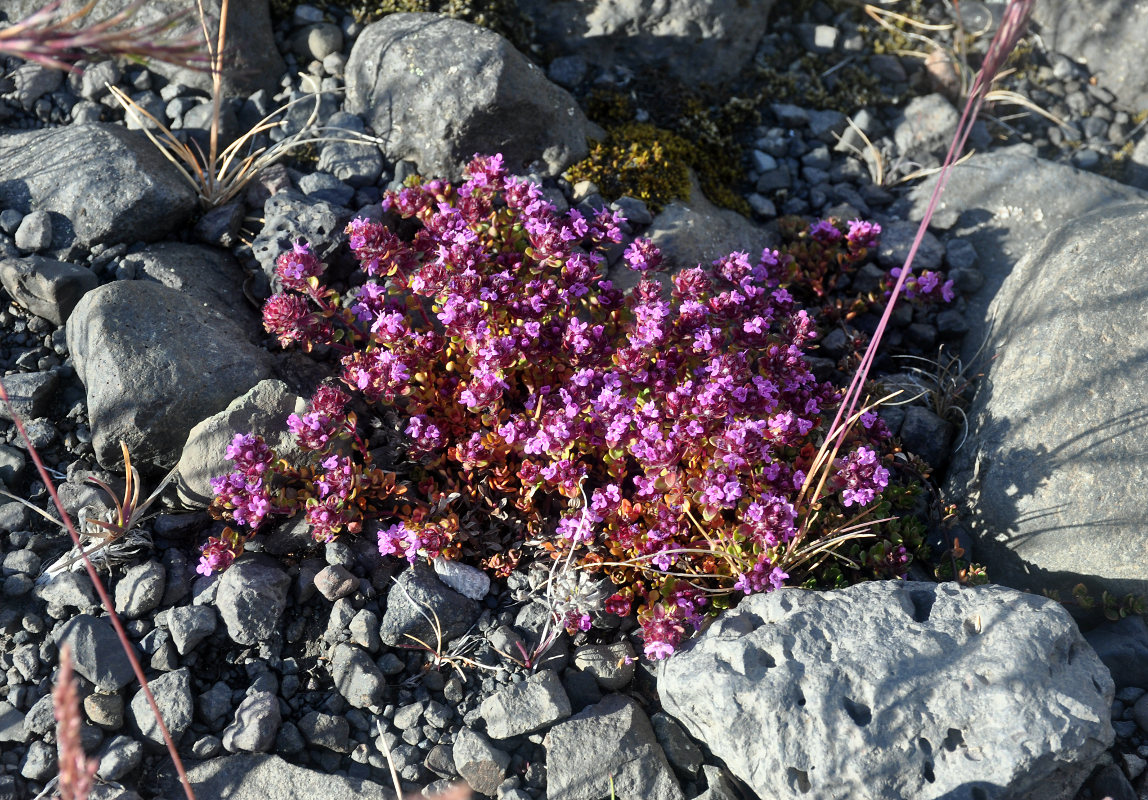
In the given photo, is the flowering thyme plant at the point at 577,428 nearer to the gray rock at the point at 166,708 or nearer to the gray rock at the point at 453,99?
the gray rock at the point at 166,708

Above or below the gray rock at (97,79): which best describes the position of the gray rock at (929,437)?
below

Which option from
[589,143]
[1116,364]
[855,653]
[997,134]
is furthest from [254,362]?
[997,134]

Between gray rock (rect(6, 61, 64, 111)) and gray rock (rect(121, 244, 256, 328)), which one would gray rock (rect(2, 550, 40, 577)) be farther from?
gray rock (rect(6, 61, 64, 111))

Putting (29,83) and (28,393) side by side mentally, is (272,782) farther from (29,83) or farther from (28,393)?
(29,83)

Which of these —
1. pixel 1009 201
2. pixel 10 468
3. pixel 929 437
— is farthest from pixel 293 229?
pixel 1009 201

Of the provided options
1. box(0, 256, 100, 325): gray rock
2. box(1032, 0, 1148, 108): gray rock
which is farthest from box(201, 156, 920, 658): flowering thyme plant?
box(1032, 0, 1148, 108): gray rock

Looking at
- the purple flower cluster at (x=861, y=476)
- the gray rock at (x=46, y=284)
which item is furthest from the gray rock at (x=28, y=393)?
the purple flower cluster at (x=861, y=476)
